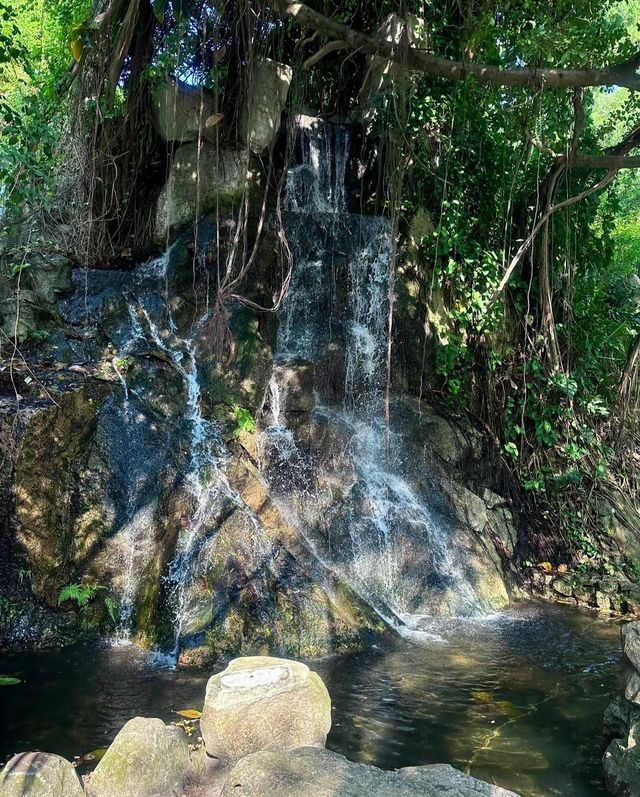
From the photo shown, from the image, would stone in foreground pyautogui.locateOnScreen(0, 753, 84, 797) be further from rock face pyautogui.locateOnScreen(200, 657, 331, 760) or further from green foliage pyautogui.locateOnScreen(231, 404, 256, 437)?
green foliage pyautogui.locateOnScreen(231, 404, 256, 437)

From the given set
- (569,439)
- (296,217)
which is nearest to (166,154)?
(296,217)

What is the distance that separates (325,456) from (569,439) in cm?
255

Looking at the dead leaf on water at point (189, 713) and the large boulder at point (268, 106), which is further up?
the large boulder at point (268, 106)

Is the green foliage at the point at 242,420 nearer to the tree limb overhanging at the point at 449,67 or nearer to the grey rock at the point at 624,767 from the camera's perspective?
the tree limb overhanging at the point at 449,67

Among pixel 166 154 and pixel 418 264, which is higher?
pixel 166 154

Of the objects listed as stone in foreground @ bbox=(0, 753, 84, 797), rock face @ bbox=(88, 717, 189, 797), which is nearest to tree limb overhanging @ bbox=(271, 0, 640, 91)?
rock face @ bbox=(88, 717, 189, 797)

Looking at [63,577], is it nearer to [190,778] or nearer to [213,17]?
[190,778]

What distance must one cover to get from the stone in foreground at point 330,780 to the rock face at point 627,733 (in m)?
0.92

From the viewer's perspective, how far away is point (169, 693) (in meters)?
4.30

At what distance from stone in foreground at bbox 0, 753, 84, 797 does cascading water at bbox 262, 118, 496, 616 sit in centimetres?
353

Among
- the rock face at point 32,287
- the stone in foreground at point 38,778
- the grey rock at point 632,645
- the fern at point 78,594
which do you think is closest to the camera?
the stone in foreground at point 38,778

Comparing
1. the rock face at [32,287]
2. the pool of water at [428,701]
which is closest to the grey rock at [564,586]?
the pool of water at [428,701]

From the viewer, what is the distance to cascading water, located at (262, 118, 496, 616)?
623 centimetres

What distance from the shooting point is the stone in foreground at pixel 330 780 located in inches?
97.6
